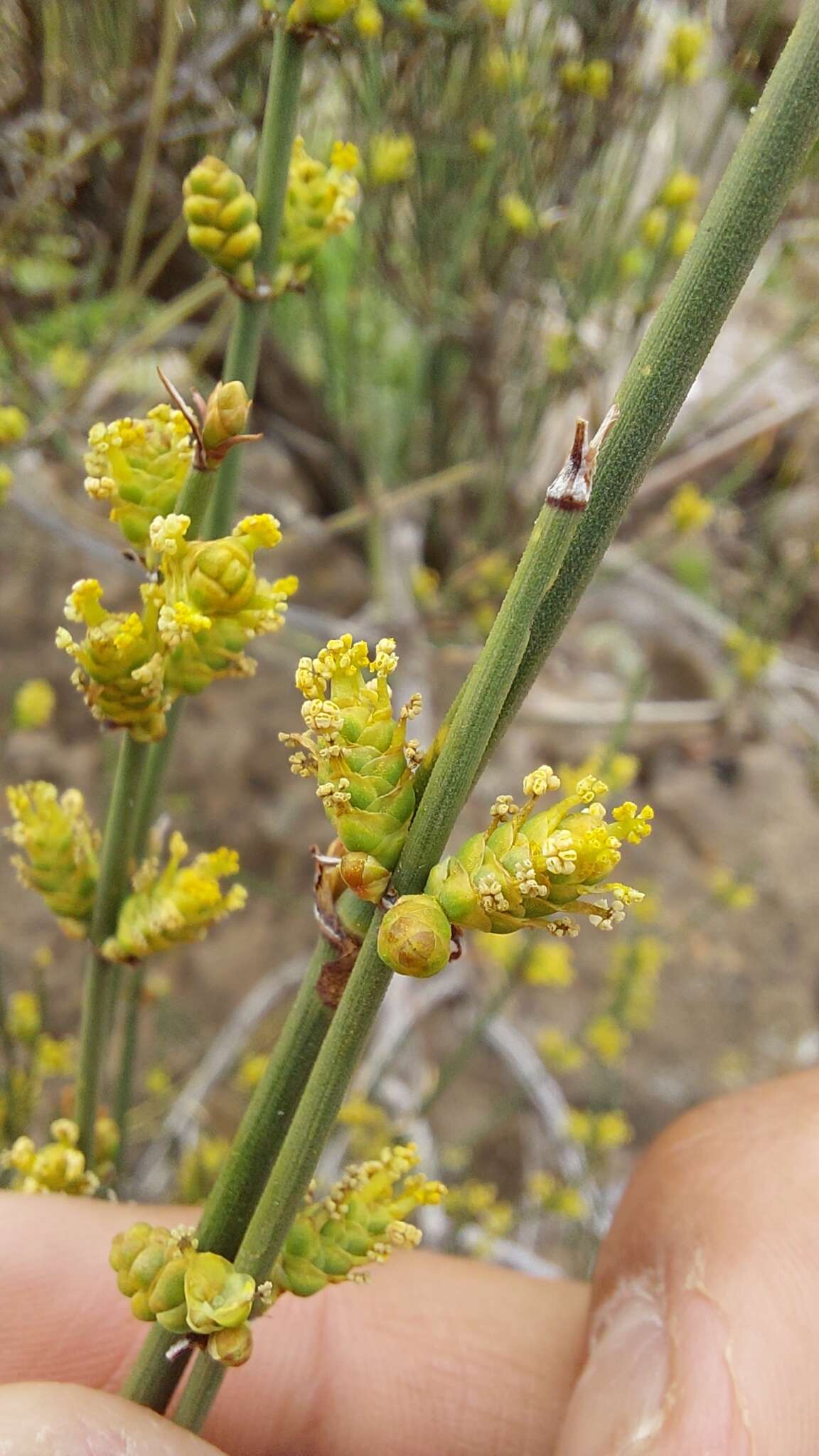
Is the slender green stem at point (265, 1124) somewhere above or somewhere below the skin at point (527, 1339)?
above

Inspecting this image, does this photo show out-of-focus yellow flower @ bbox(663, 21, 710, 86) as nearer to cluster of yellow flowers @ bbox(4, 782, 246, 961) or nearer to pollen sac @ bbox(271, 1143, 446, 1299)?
cluster of yellow flowers @ bbox(4, 782, 246, 961)

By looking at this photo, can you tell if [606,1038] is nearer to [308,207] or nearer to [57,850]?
[57,850]

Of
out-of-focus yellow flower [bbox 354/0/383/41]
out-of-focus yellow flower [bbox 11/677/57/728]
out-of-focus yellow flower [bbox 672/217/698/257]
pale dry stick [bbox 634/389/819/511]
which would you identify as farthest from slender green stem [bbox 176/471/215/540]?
pale dry stick [bbox 634/389/819/511]

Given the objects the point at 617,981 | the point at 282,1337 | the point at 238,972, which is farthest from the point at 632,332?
the point at 238,972

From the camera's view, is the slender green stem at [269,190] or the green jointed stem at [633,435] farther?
the slender green stem at [269,190]

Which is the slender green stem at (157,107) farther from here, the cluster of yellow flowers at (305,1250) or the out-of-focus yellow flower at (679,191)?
the cluster of yellow flowers at (305,1250)

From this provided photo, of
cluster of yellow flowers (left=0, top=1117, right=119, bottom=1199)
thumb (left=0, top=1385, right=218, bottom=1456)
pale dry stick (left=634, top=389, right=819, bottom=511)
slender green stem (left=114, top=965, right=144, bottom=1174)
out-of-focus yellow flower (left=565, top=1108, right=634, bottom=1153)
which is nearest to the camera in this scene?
thumb (left=0, top=1385, right=218, bottom=1456)

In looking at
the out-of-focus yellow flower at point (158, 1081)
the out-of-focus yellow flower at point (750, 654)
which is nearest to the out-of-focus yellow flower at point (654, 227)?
the out-of-focus yellow flower at point (750, 654)

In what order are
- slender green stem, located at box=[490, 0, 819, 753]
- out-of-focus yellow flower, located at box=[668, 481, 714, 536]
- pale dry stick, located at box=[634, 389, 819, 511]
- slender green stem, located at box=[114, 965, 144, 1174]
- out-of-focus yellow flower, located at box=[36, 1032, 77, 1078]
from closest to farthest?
slender green stem, located at box=[490, 0, 819, 753], slender green stem, located at box=[114, 965, 144, 1174], out-of-focus yellow flower, located at box=[36, 1032, 77, 1078], out-of-focus yellow flower, located at box=[668, 481, 714, 536], pale dry stick, located at box=[634, 389, 819, 511]
